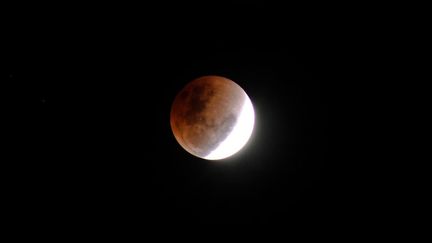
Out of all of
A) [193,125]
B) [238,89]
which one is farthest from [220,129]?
[238,89]

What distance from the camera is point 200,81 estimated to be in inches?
133

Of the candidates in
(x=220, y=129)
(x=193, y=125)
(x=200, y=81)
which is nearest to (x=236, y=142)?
(x=220, y=129)

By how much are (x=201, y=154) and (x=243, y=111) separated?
678 mm

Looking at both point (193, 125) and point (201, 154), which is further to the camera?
point (201, 154)

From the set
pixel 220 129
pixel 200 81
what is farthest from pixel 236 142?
pixel 200 81

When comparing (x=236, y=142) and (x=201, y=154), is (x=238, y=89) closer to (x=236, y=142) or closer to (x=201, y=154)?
(x=236, y=142)

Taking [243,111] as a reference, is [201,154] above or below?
below

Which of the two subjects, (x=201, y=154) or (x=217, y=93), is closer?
(x=217, y=93)

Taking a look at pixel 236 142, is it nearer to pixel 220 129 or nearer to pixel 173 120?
pixel 220 129

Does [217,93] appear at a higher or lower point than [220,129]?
higher

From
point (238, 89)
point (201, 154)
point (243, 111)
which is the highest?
point (238, 89)

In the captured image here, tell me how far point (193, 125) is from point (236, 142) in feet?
1.85

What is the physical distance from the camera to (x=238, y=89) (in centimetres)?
346

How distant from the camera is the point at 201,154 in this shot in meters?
3.54
